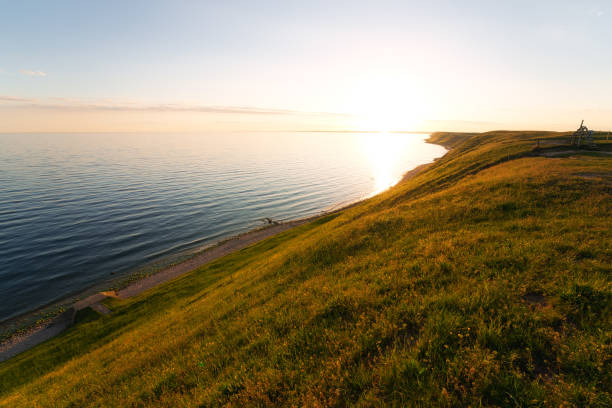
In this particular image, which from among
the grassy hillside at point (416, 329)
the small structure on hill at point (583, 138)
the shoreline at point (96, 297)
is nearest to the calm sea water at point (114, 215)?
the shoreline at point (96, 297)

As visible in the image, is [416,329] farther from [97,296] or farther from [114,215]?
[114,215]

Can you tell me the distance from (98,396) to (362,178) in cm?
11176

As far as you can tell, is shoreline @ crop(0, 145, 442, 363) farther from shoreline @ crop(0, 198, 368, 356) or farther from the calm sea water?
the calm sea water

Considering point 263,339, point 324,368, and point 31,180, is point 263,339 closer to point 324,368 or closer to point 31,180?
point 324,368

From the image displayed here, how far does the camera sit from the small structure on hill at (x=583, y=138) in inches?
1441

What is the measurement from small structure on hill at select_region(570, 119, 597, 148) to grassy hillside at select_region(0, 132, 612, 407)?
31689 mm

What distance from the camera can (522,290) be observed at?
22.8 ft

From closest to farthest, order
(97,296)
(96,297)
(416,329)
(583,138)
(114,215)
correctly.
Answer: (416,329) < (96,297) < (97,296) < (583,138) < (114,215)

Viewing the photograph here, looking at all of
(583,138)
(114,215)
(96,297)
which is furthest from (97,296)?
(583,138)

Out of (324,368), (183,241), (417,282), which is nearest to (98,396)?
(324,368)

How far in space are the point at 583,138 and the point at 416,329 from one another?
5641 centimetres

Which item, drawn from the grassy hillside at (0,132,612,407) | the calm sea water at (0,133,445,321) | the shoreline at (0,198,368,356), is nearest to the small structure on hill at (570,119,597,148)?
the grassy hillside at (0,132,612,407)

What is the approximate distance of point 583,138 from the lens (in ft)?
129

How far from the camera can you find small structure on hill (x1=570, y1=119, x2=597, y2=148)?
120ft
